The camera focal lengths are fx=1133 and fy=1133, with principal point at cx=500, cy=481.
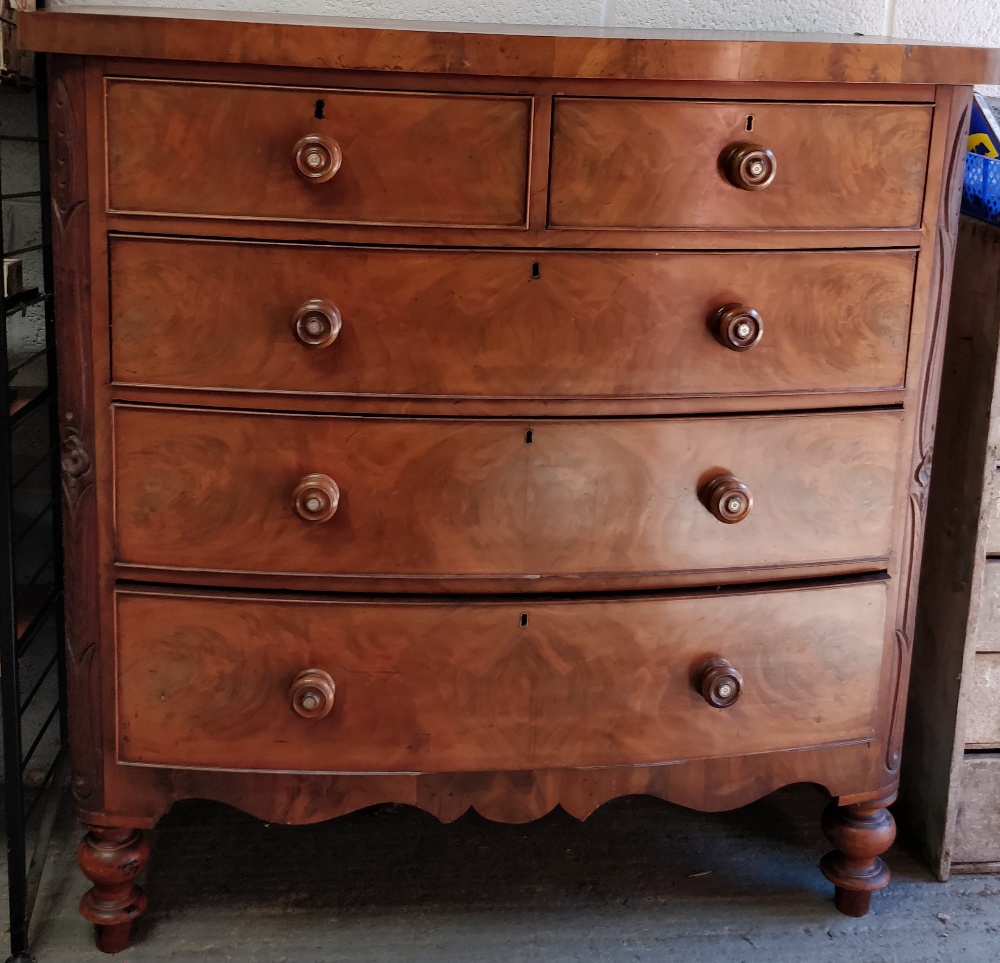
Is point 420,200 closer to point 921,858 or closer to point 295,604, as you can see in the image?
point 295,604

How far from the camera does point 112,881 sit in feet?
4.95

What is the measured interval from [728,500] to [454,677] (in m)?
0.41

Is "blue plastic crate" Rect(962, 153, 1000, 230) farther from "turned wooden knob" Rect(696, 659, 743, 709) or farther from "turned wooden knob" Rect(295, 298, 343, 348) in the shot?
"turned wooden knob" Rect(295, 298, 343, 348)

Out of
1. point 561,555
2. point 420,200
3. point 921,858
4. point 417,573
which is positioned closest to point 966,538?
point 921,858

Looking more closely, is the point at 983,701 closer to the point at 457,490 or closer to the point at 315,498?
the point at 457,490

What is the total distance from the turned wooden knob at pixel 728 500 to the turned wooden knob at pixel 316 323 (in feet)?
1.64

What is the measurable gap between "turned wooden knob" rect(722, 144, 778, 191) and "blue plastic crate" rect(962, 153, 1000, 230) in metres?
0.44

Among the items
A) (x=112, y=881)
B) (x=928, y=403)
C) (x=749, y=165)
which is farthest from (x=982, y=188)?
(x=112, y=881)

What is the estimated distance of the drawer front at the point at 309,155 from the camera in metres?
1.25

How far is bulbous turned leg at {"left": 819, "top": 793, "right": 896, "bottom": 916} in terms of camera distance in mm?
1631

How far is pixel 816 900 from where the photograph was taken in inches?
67.5

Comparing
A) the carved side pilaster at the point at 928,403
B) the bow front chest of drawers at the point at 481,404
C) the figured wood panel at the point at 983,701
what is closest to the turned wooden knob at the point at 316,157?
the bow front chest of drawers at the point at 481,404

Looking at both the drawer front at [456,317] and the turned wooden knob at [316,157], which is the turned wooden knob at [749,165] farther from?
the turned wooden knob at [316,157]

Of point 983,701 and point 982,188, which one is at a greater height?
point 982,188
